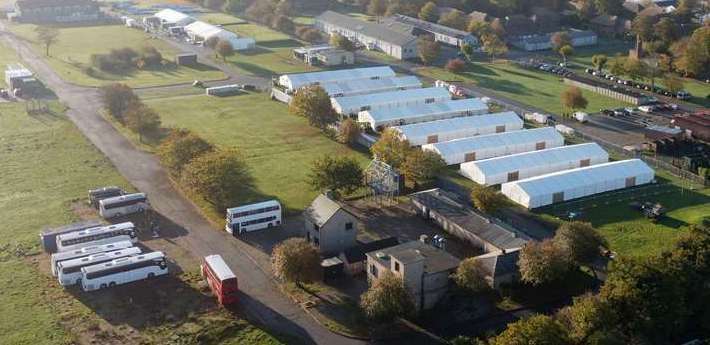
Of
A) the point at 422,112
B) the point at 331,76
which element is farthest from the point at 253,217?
the point at 331,76

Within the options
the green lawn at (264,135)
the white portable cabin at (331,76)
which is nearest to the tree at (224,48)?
the white portable cabin at (331,76)

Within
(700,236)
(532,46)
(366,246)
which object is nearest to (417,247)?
(366,246)

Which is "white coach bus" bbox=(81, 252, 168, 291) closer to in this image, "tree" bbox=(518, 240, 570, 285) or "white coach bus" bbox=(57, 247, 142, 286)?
"white coach bus" bbox=(57, 247, 142, 286)

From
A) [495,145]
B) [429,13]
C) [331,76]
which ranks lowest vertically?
[495,145]

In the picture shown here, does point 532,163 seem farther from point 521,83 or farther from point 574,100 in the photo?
point 521,83

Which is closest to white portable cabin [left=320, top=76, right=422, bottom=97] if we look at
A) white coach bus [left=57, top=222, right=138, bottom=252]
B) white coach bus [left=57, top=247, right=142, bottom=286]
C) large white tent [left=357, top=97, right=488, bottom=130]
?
large white tent [left=357, top=97, right=488, bottom=130]

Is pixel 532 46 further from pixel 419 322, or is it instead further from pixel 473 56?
pixel 419 322
